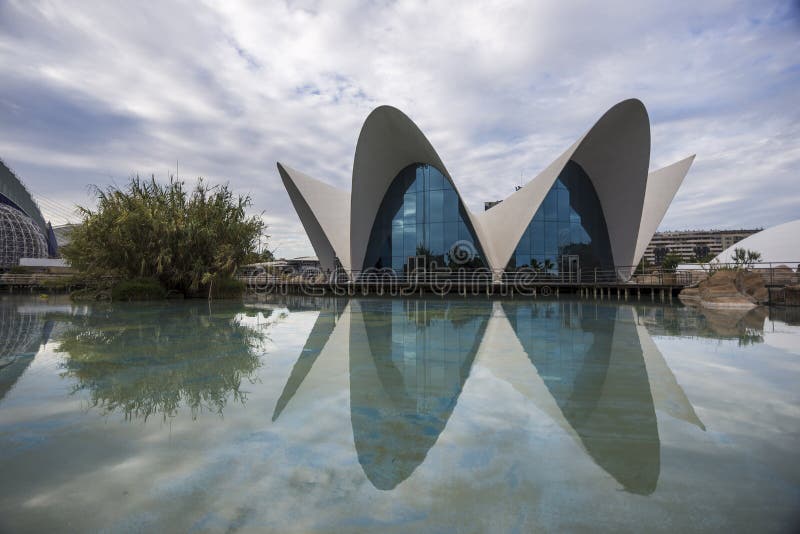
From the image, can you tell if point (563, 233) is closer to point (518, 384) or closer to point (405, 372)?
point (405, 372)

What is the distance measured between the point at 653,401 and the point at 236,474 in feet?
10.9

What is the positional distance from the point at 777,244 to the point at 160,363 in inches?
2375

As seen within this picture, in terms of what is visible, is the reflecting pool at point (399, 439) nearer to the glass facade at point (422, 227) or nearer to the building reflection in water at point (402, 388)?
the building reflection in water at point (402, 388)

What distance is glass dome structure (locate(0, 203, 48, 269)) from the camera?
54.1m

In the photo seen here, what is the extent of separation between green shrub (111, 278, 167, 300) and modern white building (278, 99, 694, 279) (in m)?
10.5

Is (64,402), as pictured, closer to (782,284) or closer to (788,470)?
(788,470)

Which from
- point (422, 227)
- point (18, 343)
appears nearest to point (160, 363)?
point (18, 343)

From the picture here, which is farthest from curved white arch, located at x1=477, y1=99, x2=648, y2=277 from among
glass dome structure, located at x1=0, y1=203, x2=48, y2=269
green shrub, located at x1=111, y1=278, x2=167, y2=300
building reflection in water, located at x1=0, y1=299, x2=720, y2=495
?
glass dome structure, located at x1=0, y1=203, x2=48, y2=269

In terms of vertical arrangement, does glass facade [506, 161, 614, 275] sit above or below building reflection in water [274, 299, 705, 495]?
above

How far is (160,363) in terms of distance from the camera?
5.52 meters

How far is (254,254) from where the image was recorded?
20453 millimetres

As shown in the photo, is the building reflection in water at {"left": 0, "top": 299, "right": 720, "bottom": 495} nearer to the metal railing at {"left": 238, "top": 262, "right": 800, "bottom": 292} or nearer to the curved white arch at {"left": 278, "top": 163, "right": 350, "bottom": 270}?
the metal railing at {"left": 238, "top": 262, "right": 800, "bottom": 292}

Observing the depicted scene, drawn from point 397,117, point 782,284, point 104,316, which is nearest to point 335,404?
point 104,316

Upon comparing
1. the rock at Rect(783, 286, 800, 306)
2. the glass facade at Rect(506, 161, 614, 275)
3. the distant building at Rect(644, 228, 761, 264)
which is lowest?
the rock at Rect(783, 286, 800, 306)
